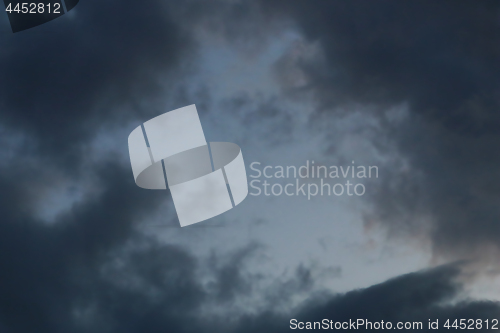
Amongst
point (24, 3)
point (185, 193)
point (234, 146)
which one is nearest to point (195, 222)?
point (185, 193)

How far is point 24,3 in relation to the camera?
36344 mm

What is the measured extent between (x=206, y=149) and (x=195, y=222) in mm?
7160

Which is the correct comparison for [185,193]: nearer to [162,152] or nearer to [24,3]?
[162,152]

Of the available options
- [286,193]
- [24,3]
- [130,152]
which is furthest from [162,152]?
[24,3]

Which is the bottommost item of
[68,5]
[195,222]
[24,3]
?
[195,222]

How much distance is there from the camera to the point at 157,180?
37281 mm

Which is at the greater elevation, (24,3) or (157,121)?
(24,3)

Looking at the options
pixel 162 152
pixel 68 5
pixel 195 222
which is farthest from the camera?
pixel 68 5

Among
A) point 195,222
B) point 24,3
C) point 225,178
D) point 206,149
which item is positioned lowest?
point 195,222

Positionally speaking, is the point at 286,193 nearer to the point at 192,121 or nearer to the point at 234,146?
the point at 234,146

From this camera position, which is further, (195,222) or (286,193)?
(195,222)

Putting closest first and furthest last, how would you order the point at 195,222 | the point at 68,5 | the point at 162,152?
the point at 162,152 < the point at 195,222 < the point at 68,5

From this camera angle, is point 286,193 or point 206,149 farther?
point 206,149

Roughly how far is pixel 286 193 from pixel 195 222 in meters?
9.29
